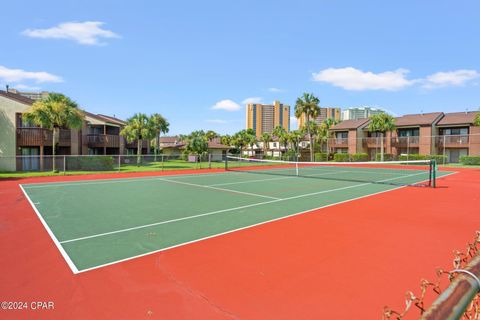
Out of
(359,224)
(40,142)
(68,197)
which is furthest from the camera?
(40,142)

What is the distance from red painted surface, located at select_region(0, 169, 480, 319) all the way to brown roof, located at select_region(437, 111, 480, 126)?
139ft

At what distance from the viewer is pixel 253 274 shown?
532 centimetres

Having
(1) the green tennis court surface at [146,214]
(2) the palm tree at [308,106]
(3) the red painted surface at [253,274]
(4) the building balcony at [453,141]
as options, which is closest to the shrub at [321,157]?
(2) the palm tree at [308,106]

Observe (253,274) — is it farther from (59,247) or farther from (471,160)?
(471,160)

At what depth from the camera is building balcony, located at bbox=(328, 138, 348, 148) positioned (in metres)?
54.4

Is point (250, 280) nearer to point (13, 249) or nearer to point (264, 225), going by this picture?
point (264, 225)

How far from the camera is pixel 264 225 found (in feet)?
28.2

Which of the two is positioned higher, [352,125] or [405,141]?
[352,125]

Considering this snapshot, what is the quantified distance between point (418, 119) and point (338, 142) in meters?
13.5

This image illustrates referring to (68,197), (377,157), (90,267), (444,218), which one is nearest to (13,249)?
(90,267)

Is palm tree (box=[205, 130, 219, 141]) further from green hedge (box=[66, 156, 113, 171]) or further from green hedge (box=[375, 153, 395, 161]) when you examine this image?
green hedge (box=[66, 156, 113, 171])

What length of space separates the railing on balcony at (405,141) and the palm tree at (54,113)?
4501cm

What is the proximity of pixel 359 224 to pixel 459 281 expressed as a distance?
803 centimetres

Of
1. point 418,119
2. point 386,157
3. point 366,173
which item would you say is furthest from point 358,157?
point 366,173
